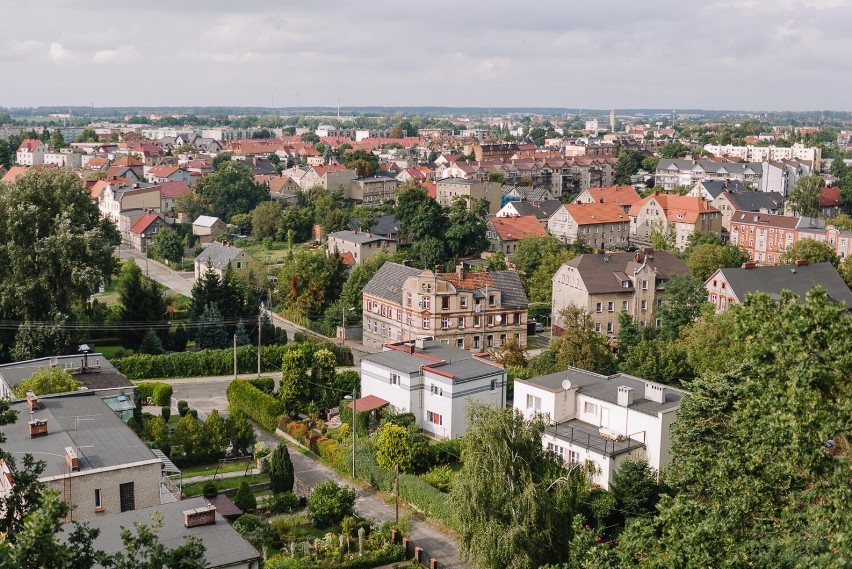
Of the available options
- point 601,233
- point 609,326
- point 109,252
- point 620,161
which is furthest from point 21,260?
point 620,161

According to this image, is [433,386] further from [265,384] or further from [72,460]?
[72,460]

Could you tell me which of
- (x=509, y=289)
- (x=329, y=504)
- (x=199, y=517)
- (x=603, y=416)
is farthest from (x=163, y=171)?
(x=199, y=517)

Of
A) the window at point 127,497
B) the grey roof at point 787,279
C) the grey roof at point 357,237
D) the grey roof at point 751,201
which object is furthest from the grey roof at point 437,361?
the grey roof at point 751,201

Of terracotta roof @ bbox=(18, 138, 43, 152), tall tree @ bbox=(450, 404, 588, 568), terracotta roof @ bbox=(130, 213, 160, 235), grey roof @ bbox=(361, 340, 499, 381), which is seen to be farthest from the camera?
terracotta roof @ bbox=(18, 138, 43, 152)

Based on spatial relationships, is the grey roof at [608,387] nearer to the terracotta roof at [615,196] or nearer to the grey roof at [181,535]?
the grey roof at [181,535]

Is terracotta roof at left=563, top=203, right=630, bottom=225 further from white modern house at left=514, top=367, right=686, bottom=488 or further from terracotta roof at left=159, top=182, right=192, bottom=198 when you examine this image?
white modern house at left=514, top=367, right=686, bottom=488

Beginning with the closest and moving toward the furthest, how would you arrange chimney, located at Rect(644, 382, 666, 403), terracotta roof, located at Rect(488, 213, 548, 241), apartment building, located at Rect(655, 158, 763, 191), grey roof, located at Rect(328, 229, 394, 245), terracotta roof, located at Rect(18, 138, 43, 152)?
chimney, located at Rect(644, 382, 666, 403) < grey roof, located at Rect(328, 229, 394, 245) < terracotta roof, located at Rect(488, 213, 548, 241) < apartment building, located at Rect(655, 158, 763, 191) < terracotta roof, located at Rect(18, 138, 43, 152)

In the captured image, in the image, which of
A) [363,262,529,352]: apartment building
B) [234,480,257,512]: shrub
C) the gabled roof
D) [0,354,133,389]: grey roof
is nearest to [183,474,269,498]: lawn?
[234,480,257,512]: shrub
